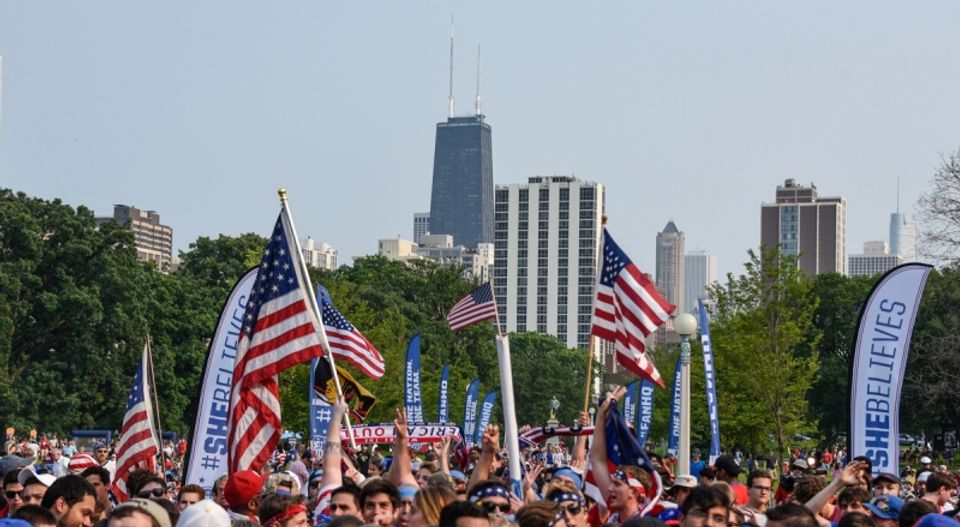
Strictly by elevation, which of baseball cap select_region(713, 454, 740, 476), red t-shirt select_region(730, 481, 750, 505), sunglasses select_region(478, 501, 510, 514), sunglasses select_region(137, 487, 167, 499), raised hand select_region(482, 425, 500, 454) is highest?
raised hand select_region(482, 425, 500, 454)

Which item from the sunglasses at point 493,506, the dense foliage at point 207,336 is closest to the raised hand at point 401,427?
the sunglasses at point 493,506

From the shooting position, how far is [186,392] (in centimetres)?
7306

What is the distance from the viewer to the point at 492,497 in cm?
940

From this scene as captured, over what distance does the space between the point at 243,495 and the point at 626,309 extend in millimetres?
9141

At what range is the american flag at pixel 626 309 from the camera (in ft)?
63.9

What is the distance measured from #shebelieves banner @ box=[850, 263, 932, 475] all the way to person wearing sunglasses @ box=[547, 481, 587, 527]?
828 cm

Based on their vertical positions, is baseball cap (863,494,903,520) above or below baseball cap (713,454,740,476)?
below

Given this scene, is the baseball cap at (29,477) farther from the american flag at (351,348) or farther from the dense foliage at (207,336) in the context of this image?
the dense foliage at (207,336)

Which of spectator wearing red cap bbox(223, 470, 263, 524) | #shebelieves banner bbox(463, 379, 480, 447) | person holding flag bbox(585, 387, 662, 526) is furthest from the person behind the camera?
#shebelieves banner bbox(463, 379, 480, 447)

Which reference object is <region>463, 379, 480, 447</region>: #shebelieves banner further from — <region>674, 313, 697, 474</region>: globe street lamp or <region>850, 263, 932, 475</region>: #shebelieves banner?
<region>850, 263, 932, 475</region>: #shebelieves banner

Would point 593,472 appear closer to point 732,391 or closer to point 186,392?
point 732,391

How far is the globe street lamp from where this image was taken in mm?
20438

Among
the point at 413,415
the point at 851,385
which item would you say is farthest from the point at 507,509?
the point at 413,415

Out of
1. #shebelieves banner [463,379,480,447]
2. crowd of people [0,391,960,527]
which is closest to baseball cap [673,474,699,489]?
crowd of people [0,391,960,527]
